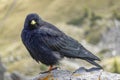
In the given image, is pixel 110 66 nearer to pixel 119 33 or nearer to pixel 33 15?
pixel 119 33

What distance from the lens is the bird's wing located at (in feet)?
43.0

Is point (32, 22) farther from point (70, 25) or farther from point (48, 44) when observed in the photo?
point (70, 25)

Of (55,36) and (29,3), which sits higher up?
(29,3)

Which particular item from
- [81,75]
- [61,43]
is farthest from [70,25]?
[81,75]

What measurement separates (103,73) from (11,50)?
48.0 metres

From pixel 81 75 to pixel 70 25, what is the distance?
174 feet

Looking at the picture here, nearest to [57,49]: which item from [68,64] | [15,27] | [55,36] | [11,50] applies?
[55,36]

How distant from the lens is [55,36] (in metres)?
13.3

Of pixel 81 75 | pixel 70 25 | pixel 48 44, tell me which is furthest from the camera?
pixel 70 25

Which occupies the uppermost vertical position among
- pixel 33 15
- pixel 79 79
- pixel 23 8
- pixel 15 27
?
pixel 23 8

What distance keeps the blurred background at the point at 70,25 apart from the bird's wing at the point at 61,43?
1120 inches

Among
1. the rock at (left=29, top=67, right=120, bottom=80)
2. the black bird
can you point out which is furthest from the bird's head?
the rock at (left=29, top=67, right=120, bottom=80)

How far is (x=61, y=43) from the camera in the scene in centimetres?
1319

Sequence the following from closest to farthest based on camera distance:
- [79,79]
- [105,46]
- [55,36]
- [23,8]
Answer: [79,79] < [55,36] < [105,46] < [23,8]
